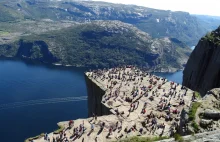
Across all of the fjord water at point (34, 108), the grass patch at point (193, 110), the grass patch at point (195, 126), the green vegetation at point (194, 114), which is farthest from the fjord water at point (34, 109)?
the grass patch at point (195, 126)

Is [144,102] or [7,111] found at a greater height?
[144,102]

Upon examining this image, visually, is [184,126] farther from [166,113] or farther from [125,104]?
[125,104]

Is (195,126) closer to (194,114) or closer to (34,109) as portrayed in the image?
(194,114)

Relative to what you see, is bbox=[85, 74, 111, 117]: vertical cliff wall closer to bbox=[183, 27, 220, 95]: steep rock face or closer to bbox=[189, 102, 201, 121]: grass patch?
bbox=[183, 27, 220, 95]: steep rock face

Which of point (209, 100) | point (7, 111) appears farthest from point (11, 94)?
point (209, 100)

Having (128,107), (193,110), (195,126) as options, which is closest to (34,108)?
(128,107)

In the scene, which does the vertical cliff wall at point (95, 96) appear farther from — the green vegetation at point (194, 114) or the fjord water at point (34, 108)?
the fjord water at point (34, 108)

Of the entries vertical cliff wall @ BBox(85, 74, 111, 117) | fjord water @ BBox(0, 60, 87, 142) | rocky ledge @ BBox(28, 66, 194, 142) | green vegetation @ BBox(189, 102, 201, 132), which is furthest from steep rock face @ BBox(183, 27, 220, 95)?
fjord water @ BBox(0, 60, 87, 142)

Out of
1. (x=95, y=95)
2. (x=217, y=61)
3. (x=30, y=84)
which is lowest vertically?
(x=30, y=84)
